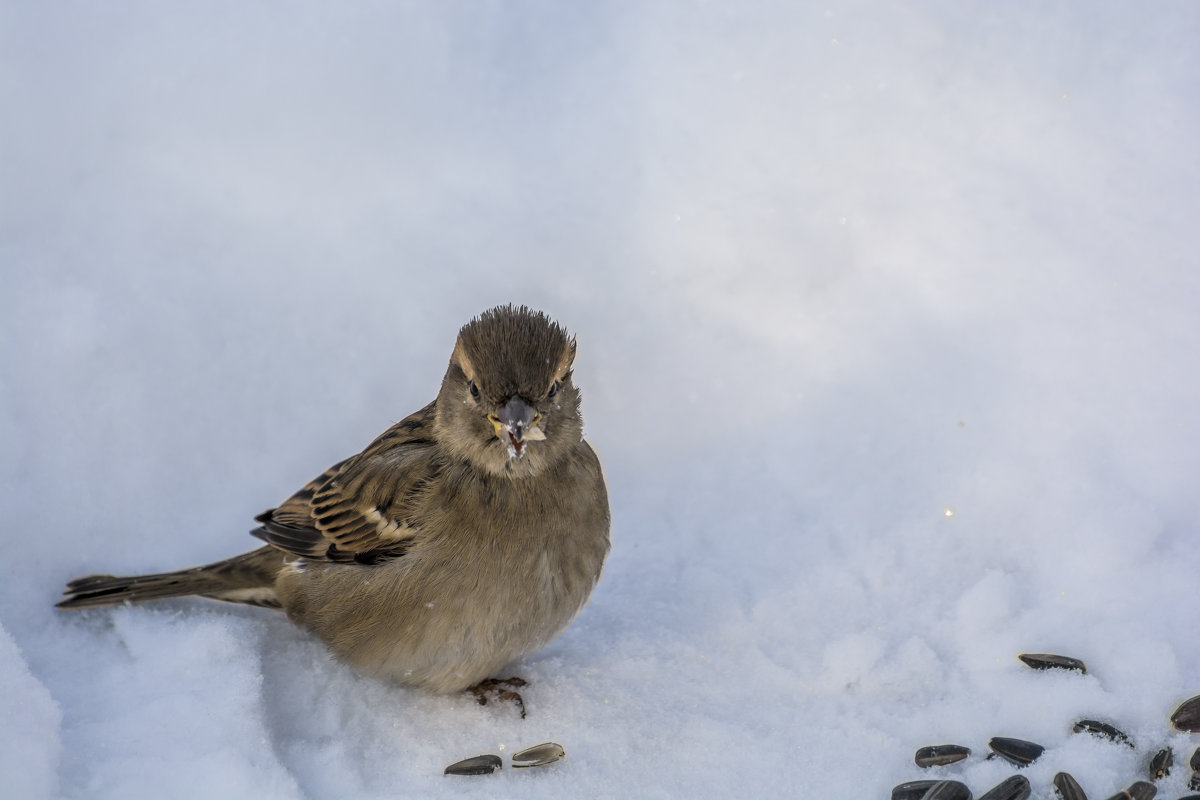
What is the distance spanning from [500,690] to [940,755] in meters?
1.55

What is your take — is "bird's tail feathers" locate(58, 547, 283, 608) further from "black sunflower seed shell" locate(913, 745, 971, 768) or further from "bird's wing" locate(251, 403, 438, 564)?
"black sunflower seed shell" locate(913, 745, 971, 768)

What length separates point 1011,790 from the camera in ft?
11.2

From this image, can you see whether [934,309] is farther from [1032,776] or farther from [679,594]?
[1032,776]

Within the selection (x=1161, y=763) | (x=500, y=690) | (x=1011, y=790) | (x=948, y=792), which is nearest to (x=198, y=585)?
(x=500, y=690)

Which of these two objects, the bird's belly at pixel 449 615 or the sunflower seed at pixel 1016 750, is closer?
the sunflower seed at pixel 1016 750

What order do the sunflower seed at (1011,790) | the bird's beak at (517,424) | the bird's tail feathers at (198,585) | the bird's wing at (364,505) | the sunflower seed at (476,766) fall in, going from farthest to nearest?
the bird's tail feathers at (198,585) < the bird's wing at (364,505) < the bird's beak at (517,424) < the sunflower seed at (476,766) < the sunflower seed at (1011,790)

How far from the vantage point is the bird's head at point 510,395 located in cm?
373

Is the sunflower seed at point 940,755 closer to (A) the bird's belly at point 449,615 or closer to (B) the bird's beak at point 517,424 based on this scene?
(A) the bird's belly at point 449,615

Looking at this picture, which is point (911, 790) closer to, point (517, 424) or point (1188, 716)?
point (1188, 716)

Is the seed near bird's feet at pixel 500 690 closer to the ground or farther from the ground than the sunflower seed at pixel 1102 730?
farther from the ground

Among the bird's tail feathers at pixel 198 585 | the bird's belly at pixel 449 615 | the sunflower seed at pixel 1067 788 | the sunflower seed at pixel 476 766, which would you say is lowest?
the sunflower seed at pixel 1067 788

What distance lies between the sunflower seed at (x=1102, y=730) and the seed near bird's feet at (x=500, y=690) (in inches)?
75.8

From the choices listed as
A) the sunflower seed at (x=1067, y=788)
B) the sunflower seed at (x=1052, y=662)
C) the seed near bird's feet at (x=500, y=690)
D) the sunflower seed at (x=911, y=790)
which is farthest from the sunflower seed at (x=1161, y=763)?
the seed near bird's feet at (x=500, y=690)

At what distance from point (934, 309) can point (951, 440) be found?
651mm
